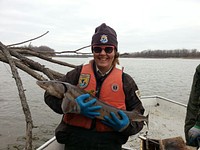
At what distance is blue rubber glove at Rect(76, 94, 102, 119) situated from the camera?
232cm

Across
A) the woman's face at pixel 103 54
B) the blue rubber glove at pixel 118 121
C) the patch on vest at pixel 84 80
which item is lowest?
the blue rubber glove at pixel 118 121

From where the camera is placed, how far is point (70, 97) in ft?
7.80

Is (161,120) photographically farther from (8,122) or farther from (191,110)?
(8,122)

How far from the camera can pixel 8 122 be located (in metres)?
9.49

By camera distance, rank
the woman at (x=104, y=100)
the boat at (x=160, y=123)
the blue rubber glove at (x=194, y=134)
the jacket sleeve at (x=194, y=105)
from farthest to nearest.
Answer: the boat at (x=160, y=123) → the jacket sleeve at (x=194, y=105) → the blue rubber glove at (x=194, y=134) → the woman at (x=104, y=100)

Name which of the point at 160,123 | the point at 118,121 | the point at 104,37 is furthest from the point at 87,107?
the point at 160,123

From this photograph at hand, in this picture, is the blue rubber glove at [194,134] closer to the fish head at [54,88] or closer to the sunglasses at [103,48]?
the sunglasses at [103,48]

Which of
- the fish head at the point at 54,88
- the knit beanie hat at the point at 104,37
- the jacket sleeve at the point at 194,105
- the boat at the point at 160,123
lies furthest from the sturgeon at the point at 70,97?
the boat at the point at 160,123

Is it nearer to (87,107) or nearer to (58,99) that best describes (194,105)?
(87,107)

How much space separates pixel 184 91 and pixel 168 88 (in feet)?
4.24

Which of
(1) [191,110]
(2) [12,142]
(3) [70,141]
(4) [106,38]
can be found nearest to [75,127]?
(3) [70,141]

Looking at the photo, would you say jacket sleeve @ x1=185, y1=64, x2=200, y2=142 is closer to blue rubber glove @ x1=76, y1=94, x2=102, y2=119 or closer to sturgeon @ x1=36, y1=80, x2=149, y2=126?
sturgeon @ x1=36, y1=80, x2=149, y2=126

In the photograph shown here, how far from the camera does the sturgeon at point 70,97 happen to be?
236cm

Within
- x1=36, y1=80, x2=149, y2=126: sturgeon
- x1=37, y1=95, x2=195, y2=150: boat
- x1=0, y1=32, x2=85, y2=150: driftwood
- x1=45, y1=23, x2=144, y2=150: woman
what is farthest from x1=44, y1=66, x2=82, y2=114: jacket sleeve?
x1=37, y1=95, x2=195, y2=150: boat
